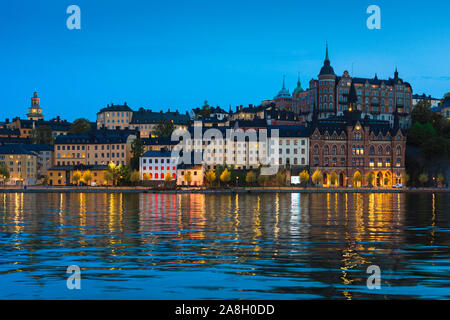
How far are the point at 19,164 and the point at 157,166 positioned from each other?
141 ft

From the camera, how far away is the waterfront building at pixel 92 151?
508ft

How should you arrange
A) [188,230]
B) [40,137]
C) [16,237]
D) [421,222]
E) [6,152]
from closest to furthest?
[16,237]
[188,230]
[421,222]
[6,152]
[40,137]

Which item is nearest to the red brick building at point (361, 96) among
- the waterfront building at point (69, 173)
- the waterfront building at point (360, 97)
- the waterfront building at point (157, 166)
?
the waterfront building at point (360, 97)

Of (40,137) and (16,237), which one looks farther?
(40,137)

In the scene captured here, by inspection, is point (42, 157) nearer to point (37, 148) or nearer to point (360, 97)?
point (37, 148)

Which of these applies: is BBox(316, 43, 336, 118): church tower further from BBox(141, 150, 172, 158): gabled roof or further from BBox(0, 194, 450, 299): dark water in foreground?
BBox(0, 194, 450, 299): dark water in foreground

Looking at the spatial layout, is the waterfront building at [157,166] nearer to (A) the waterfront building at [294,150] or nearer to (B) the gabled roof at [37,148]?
(A) the waterfront building at [294,150]

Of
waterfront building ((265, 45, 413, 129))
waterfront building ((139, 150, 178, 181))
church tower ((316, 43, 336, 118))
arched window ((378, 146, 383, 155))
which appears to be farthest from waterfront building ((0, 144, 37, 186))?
arched window ((378, 146, 383, 155))

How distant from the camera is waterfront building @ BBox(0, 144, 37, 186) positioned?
515 ft

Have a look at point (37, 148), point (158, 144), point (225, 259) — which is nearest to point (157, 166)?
point (158, 144)

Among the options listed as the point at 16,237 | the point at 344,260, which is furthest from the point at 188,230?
the point at 344,260

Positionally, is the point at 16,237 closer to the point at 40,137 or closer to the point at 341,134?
the point at 341,134
